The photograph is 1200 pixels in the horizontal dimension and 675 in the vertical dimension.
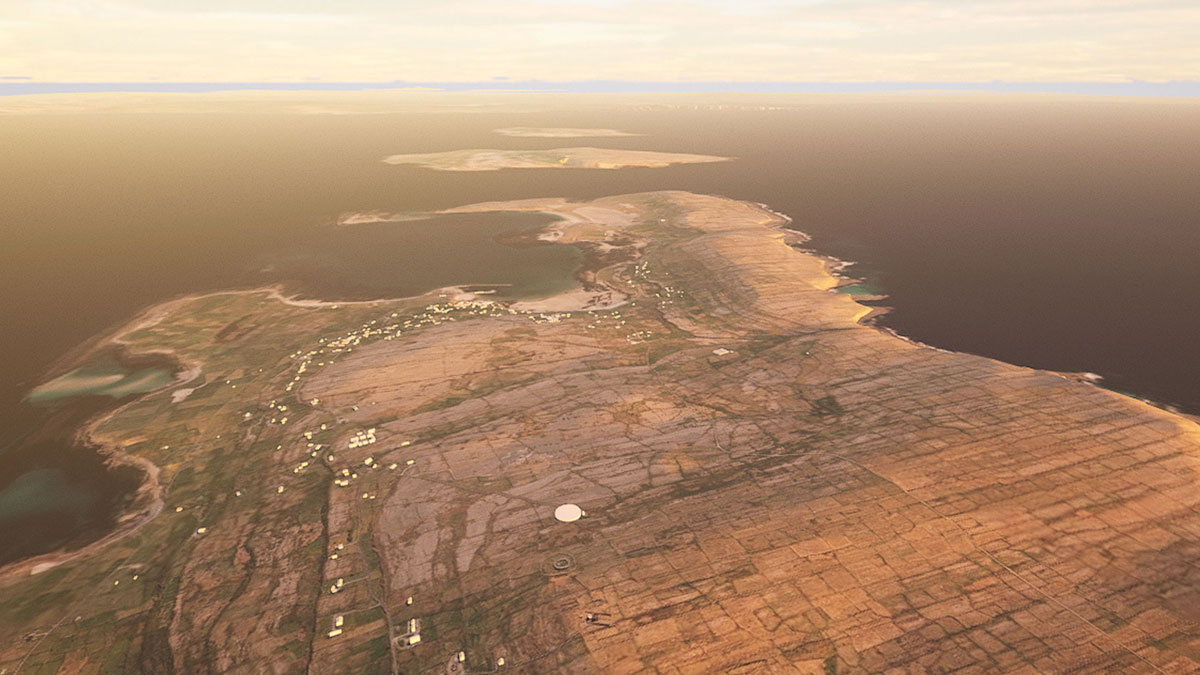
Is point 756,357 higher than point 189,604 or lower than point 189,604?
higher

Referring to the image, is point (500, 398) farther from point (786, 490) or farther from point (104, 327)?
point (104, 327)

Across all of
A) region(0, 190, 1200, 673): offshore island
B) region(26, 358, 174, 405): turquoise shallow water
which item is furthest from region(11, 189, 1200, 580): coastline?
region(26, 358, 174, 405): turquoise shallow water

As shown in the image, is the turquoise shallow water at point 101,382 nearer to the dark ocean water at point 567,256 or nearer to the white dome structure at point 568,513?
the dark ocean water at point 567,256

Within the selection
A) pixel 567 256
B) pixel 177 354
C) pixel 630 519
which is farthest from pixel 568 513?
pixel 567 256

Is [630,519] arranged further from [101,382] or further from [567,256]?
[567,256]

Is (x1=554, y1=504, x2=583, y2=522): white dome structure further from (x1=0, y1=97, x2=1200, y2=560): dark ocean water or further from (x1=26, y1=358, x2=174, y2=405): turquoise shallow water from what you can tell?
(x1=26, y1=358, x2=174, y2=405): turquoise shallow water

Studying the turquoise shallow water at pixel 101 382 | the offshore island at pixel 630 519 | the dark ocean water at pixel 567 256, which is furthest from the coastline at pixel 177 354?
the dark ocean water at pixel 567 256

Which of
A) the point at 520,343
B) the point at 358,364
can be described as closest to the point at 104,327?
the point at 358,364
